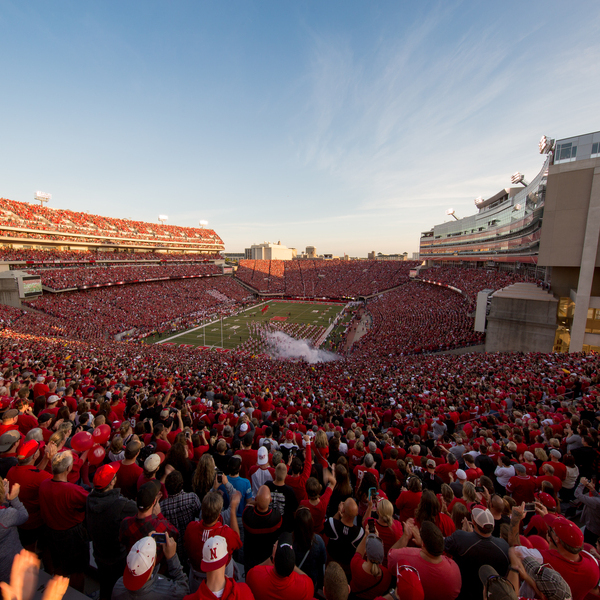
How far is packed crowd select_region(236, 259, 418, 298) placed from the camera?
6247 centimetres

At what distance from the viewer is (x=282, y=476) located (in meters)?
3.46

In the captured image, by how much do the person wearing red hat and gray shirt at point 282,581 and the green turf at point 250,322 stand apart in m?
28.7

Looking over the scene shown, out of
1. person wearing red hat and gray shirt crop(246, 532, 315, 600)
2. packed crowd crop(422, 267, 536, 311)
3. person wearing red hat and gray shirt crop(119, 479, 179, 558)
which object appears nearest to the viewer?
person wearing red hat and gray shirt crop(246, 532, 315, 600)

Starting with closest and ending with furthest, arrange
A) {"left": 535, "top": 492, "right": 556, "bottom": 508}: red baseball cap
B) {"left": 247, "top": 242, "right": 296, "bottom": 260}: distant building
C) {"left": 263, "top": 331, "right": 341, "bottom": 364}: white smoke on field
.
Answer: {"left": 535, "top": 492, "right": 556, "bottom": 508}: red baseball cap
{"left": 263, "top": 331, "right": 341, "bottom": 364}: white smoke on field
{"left": 247, "top": 242, "right": 296, "bottom": 260}: distant building

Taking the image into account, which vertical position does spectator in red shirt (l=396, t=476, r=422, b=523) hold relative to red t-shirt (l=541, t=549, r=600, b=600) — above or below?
below

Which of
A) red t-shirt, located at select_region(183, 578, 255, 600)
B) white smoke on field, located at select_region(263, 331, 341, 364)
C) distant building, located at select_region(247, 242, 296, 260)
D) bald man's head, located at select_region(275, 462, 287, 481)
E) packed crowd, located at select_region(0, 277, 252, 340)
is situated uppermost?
distant building, located at select_region(247, 242, 296, 260)

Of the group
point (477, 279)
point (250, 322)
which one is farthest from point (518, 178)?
point (250, 322)

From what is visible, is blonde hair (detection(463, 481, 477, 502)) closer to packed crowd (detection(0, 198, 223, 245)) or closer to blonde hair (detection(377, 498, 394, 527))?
blonde hair (detection(377, 498, 394, 527))

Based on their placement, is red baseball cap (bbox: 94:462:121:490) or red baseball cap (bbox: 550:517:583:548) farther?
red baseball cap (bbox: 94:462:121:490)

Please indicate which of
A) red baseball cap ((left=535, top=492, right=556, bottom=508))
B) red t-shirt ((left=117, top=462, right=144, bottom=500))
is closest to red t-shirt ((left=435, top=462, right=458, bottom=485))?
red baseball cap ((left=535, top=492, right=556, bottom=508))

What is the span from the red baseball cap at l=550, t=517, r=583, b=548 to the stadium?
17 millimetres

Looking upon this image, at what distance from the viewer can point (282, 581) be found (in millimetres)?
2133

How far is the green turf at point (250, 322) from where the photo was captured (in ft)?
107

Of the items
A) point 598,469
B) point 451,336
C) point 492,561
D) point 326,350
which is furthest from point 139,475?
point 326,350
